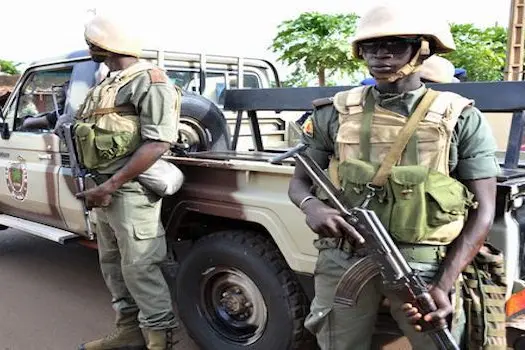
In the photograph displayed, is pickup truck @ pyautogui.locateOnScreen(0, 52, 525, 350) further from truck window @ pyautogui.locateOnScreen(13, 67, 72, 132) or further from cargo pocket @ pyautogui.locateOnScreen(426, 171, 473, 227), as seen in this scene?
cargo pocket @ pyautogui.locateOnScreen(426, 171, 473, 227)

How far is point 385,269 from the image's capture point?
1683 millimetres

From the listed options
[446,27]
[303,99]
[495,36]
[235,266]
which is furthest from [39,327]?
[495,36]

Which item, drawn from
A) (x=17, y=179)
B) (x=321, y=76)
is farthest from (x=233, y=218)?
(x=321, y=76)

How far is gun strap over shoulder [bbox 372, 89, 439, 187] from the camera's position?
5.56 feet

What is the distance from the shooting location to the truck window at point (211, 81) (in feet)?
14.1

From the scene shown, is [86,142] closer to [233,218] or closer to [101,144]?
[101,144]

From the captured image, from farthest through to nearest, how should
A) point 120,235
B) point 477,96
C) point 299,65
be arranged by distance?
point 299,65
point 120,235
point 477,96

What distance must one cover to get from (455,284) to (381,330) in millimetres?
482

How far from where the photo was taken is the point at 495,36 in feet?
49.0

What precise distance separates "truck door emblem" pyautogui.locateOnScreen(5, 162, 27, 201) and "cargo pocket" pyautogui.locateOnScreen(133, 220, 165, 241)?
1.73 metres

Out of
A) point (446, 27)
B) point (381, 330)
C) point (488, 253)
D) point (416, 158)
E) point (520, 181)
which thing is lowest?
point (381, 330)

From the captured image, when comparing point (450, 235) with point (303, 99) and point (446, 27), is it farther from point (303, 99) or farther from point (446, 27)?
point (303, 99)

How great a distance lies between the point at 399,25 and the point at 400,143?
0.35 meters

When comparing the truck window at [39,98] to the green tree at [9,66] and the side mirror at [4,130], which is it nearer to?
the side mirror at [4,130]
